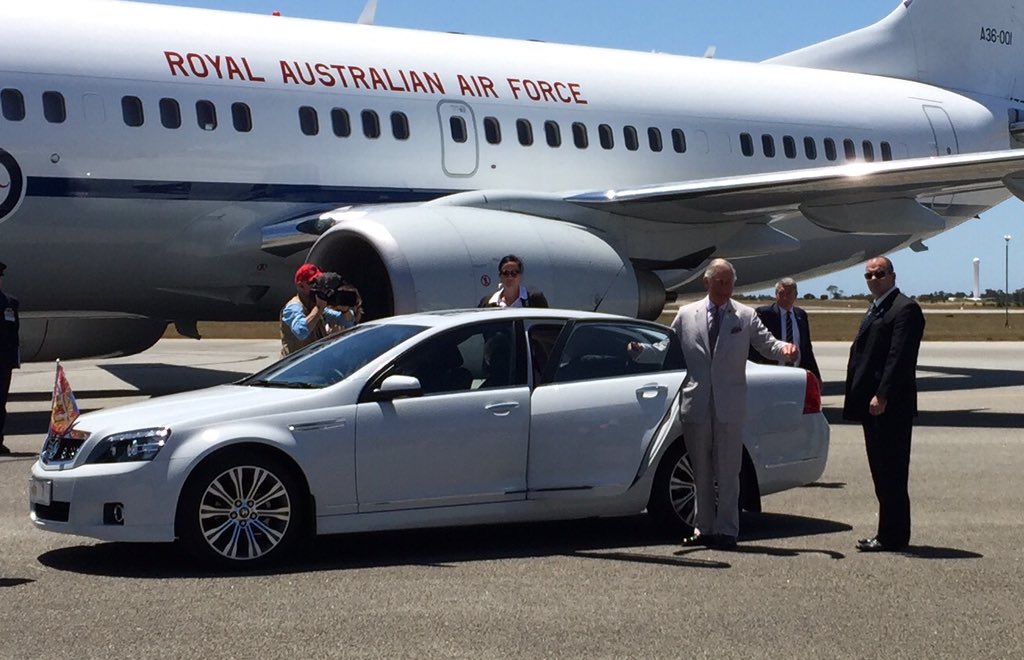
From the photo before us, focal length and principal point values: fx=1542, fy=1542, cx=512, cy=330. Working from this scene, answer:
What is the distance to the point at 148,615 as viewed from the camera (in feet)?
22.2

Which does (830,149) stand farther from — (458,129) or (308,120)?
(308,120)

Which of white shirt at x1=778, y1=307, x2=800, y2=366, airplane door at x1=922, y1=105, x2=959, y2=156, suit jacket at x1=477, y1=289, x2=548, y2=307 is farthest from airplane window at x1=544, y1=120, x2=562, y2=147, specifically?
airplane door at x1=922, y1=105, x2=959, y2=156

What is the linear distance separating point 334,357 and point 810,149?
1451cm

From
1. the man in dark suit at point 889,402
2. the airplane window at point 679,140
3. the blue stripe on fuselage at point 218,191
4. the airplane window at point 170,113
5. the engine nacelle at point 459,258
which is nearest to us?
the man in dark suit at point 889,402

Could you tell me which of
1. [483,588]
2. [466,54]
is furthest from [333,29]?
[483,588]

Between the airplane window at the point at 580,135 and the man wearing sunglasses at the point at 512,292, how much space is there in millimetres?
7055

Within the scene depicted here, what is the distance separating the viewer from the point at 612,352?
366 inches

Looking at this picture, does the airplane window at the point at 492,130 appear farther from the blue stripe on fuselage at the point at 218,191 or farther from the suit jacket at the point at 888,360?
the suit jacket at the point at 888,360

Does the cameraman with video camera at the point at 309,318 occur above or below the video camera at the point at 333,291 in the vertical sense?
below

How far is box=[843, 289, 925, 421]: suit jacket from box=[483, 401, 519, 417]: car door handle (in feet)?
6.15

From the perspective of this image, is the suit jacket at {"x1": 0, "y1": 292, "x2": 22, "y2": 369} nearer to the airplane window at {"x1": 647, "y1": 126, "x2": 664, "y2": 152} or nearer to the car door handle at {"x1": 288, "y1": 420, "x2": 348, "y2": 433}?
the car door handle at {"x1": 288, "y1": 420, "x2": 348, "y2": 433}

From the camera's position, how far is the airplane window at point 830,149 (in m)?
22.5

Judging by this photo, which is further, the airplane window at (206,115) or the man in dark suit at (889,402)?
the airplane window at (206,115)

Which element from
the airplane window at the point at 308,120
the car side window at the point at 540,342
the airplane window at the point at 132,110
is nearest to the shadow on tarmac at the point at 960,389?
the car side window at the point at 540,342
